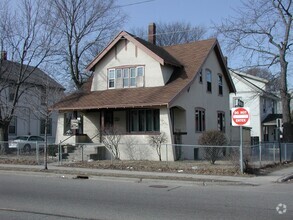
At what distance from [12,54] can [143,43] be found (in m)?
9.98

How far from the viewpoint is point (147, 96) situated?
25.2 meters

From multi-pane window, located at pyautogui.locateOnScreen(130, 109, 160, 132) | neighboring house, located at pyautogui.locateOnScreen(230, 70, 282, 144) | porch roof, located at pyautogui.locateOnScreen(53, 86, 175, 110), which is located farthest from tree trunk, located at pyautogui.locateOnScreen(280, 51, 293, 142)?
neighboring house, located at pyautogui.locateOnScreen(230, 70, 282, 144)

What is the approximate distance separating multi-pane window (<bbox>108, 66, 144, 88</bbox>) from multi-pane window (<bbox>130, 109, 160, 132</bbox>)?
198cm

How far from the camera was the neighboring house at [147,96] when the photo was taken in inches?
989

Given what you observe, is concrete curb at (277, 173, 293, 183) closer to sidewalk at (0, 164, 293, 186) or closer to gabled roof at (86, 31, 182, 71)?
sidewalk at (0, 164, 293, 186)

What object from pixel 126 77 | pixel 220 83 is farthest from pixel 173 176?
pixel 220 83

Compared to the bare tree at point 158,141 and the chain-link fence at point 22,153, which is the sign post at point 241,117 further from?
the chain-link fence at point 22,153

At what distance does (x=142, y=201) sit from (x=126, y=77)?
17810mm

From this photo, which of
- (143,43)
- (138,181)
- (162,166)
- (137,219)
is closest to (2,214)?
(137,219)

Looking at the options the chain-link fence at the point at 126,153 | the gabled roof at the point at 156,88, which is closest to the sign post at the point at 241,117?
the chain-link fence at the point at 126,153

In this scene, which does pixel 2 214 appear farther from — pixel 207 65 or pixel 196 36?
pixel 196 36

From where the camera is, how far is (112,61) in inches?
1128

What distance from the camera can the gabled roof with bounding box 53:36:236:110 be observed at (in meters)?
24.8

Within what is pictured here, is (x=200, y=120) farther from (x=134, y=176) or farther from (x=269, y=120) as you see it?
(x=269, y=120)
